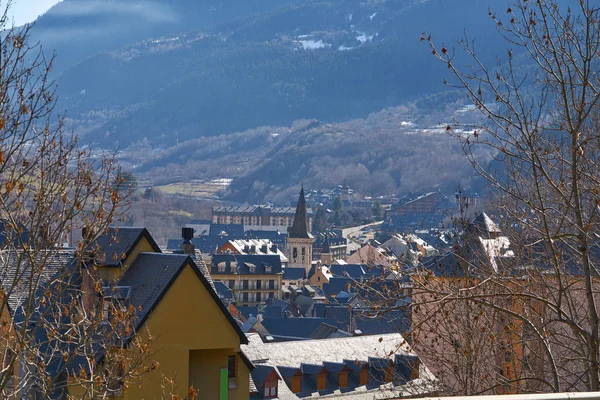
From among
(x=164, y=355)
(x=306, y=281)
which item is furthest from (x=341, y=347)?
(x=306, y=281)

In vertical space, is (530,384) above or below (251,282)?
below

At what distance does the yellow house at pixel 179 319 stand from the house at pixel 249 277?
8833 cm

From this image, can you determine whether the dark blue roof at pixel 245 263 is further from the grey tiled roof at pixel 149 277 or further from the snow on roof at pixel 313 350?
the grey tiled roof at pixel 149 277

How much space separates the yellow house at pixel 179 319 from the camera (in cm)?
2205

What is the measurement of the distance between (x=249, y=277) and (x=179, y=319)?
92.3 metres

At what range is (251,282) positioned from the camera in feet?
376

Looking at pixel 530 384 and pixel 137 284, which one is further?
pixel 137 284

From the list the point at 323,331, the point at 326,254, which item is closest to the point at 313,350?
the point at 323,331

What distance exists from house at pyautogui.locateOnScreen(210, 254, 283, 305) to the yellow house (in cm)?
8833

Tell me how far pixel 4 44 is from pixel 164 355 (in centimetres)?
1052

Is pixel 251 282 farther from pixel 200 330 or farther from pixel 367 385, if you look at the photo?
pixel 200 330

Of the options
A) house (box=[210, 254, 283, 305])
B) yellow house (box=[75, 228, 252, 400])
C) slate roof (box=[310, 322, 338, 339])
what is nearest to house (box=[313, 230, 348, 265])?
house (box=[210, 254, 283, 305])

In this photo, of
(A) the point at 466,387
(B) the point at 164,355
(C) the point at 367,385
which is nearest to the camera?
(A) the point at 466,387

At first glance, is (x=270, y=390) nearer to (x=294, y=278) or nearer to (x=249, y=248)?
(x=294, y=278)
